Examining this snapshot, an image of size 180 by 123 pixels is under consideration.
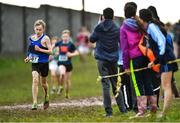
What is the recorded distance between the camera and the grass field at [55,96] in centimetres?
1570

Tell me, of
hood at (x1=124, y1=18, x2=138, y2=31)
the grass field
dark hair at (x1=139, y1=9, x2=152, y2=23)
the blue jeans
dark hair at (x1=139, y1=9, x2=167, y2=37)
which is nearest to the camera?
dark hair at (x1=139, y1=9, x2=167, y2=37)

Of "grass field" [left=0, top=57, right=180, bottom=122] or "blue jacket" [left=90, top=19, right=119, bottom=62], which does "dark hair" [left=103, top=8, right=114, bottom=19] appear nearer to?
"blue jacket" [left=90, top=19, right=119, bottom=62]

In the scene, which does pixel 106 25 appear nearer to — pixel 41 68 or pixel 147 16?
pixel 147 16

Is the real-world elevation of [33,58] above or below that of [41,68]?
above

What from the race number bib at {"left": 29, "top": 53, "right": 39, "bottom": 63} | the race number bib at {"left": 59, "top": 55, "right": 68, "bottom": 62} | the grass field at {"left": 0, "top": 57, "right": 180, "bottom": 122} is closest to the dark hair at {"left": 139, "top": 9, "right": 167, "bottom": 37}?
the grass field at {"left": 0, "top": 57, "right": 180, "bottom": 122}

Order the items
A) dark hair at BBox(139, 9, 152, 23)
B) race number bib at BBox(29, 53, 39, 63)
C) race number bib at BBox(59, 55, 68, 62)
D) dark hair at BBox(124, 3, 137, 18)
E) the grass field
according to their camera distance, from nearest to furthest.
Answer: dark hair at BBox(139, 9, 152, 23)
dark hair at BBox(124, 3, 137, 18)
the grass field
race number bib at BBox(29, 53, 39, 63)
race number bib at BBox(59, 55, 68, 62)

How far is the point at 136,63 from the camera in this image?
15023 mm

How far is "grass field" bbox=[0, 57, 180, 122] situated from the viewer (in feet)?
51.5

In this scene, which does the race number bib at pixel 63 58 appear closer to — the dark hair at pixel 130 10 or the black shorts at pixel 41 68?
the black shorts at pixel 41 68

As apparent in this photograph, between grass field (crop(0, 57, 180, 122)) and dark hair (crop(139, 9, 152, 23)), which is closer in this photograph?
dark hair (crop(139, 9, 152, 23))

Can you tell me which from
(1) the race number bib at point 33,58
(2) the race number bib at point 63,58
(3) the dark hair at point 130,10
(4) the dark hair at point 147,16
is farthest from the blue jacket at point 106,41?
(2) the race number bib at point 63,58

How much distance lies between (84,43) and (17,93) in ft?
72.2

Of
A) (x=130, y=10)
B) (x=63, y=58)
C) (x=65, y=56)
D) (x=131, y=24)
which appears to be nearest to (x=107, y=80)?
(x=131, y=24)

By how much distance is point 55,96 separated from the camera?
988 inches
